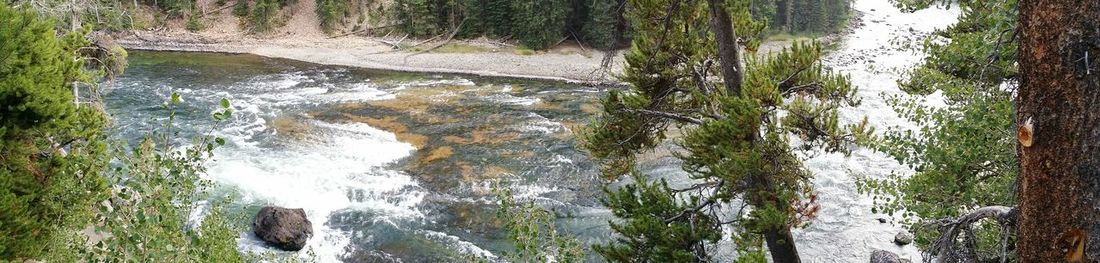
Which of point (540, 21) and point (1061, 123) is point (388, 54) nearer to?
point (540, 21)

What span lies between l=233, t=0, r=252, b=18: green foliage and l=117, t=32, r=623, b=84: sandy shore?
450 centimetres

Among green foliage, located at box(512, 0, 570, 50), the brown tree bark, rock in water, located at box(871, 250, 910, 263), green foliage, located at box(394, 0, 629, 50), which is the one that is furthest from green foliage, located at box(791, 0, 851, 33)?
the brown tree bark

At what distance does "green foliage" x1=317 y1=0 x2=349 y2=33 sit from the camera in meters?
57.1

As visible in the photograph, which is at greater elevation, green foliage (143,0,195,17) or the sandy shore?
green foliage (143,0,195,17)

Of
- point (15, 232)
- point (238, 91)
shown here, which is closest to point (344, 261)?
point (15, 232)

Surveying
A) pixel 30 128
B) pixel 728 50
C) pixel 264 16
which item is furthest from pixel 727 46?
pixel 264 16

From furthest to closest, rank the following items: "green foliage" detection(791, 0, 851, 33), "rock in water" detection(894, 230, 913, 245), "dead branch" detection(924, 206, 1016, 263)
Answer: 1. "green foliage" detection(791, 0, 851, 33)
2. "rock in water" detection(894, 230, 913, 245)
3. "dead branch" detection(924, 206, 1016, 263)

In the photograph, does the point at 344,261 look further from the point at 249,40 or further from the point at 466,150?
the point at 249,40

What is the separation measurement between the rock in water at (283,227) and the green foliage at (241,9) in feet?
162

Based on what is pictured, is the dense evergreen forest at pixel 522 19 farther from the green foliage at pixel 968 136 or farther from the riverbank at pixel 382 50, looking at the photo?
the green foliage at pixel 968 136

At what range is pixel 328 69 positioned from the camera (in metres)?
44.9

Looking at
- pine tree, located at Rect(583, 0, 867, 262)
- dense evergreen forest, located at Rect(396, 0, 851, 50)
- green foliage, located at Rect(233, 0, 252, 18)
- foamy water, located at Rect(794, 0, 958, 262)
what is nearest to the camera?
pine tree, located at Rect(583, 0, 867, 262)

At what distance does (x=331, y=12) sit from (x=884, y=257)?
50073 mm

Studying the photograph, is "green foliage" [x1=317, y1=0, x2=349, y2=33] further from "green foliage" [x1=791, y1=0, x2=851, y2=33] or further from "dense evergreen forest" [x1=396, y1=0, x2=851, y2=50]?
"green foliage" [x1=791, y1=0, x2=851, y2=33]
